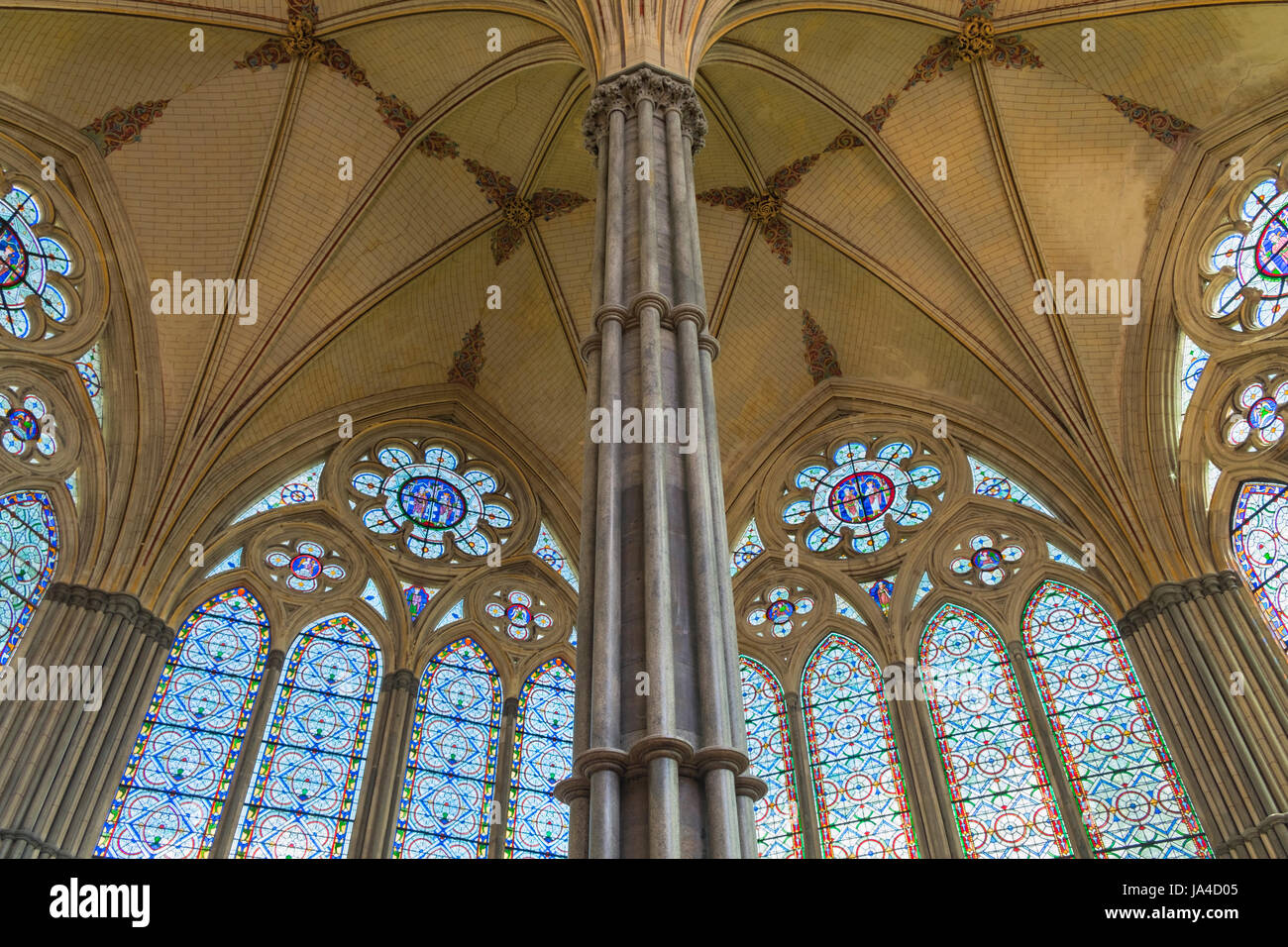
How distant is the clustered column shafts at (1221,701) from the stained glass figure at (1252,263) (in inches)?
132

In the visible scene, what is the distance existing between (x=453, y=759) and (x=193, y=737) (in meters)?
2.86

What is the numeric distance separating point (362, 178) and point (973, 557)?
9312 mm

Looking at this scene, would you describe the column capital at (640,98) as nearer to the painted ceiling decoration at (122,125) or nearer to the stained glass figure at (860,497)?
the painted ceiling decoration at (122,125)

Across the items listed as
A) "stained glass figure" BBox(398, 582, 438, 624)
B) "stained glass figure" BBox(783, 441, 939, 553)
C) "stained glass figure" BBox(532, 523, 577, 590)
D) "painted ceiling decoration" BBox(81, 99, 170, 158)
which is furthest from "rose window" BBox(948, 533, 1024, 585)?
"painted ceiling decoration" BBox(81, 99, 170, 158)

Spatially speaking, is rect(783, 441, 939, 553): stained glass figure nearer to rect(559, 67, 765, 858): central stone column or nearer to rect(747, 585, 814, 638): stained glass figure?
rect(747, 585, 814, 638): stained glass figure

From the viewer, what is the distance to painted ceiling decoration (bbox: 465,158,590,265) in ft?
52.6

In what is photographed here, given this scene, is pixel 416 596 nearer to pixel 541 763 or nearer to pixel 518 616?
pixel 518 616

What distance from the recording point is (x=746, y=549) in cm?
1622

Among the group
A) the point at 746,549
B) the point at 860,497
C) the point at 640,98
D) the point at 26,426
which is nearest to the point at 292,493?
the point at 26,426

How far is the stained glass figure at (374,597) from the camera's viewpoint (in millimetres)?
15018

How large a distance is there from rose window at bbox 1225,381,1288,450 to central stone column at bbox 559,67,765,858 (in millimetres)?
7705

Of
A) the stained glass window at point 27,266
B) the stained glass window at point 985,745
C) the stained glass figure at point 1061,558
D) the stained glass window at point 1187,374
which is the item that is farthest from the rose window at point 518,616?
the stained glass window at point 1187,374

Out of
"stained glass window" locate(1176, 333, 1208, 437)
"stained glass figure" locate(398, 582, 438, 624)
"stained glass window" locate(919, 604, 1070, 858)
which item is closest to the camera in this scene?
"stained glass window" locate(919, 604, 1070, 858)
